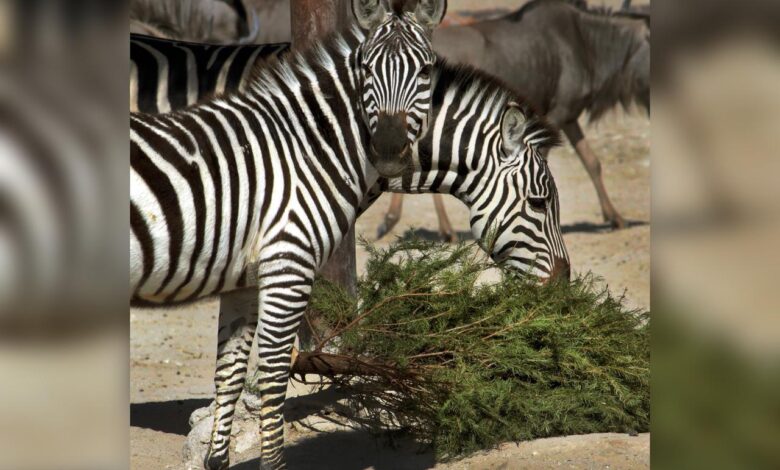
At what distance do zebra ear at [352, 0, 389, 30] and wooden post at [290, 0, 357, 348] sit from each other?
1.01m

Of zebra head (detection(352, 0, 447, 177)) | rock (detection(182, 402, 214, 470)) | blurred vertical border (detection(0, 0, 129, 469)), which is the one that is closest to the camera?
blurred vertical border (detection(0, 0, 129, 469))

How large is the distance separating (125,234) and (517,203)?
13.3ft

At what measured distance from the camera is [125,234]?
1.21 metres

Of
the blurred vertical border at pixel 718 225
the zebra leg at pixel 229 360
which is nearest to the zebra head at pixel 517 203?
the zebra leg at pixel 229 360

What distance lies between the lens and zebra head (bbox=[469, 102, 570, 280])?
511cm

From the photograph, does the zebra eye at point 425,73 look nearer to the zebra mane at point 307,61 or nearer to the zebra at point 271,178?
the zebra at point 271,178

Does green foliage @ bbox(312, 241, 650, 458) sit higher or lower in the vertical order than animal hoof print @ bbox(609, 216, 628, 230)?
lower

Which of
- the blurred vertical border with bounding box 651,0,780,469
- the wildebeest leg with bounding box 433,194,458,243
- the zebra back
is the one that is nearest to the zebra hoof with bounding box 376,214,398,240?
the wildebeest leg with bounding box 433,194,458,243

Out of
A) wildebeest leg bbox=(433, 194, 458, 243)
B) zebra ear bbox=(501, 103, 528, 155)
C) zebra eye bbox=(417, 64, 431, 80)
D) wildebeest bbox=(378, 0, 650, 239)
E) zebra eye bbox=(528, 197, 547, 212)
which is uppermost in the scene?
wildebeest bbox=(378, 0, 650, 239)

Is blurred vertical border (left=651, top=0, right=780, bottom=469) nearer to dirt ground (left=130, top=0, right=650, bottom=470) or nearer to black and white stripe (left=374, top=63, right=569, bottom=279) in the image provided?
dirt ground (left=130, top=0, right=650, bottom=470)

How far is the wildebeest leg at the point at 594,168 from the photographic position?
10992 mm

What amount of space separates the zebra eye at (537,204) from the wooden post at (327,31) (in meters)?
1.05

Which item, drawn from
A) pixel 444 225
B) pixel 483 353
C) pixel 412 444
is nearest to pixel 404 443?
pixel 412 444

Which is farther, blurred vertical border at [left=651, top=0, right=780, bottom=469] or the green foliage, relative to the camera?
the green foliage
